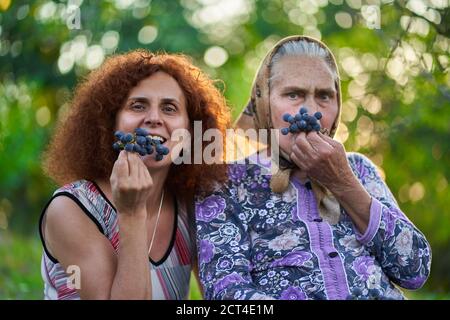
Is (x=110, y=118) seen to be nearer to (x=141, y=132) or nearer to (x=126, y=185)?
(x=141, y=132)

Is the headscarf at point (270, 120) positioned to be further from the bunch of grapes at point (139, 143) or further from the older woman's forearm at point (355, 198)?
the bunch of grapes at point (139, 143)

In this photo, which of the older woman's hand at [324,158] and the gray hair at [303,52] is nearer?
the older woman's hand at [324,158]

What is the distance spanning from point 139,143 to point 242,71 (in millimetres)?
7543

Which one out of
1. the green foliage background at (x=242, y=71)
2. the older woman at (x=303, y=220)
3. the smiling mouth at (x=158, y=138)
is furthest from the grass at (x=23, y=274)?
the smiling mouth at (x=158, y=138)

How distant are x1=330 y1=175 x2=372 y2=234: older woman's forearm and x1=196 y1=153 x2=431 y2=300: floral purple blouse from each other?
30 mm

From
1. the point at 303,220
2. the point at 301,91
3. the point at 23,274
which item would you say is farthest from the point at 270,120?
the point at 23,274

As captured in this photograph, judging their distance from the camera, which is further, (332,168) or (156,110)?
(156,110)

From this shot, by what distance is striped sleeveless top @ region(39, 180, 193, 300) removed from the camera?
250 centimetres

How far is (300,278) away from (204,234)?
0.39 metres

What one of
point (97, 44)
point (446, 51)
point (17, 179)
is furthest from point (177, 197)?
point (17, 179)

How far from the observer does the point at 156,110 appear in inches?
102

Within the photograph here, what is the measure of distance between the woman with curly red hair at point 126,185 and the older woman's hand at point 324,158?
0.43 metres

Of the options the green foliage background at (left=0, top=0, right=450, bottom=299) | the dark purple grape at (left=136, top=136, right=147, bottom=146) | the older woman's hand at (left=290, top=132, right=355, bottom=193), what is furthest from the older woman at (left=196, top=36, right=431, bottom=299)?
the green foliage background at (left=0, top=0, right=450, bottom=299)

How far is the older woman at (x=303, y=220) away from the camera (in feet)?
8.02
